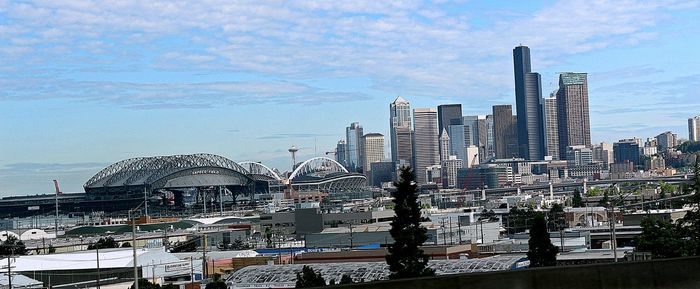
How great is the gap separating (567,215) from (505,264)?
78.0 metres

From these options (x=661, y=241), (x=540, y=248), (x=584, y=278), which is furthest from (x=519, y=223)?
(x=584, y=278)

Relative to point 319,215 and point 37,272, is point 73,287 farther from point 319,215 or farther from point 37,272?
point 319,215

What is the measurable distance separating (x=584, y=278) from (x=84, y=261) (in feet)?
163

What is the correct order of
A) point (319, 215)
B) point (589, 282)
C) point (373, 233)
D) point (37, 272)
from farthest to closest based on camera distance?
point (319, 215), point (373, 233), point (37, 272), point (589, 282)

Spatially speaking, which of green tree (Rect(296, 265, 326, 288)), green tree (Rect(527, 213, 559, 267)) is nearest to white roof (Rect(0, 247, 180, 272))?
green tree (Rect(296, 265, 326, 288))

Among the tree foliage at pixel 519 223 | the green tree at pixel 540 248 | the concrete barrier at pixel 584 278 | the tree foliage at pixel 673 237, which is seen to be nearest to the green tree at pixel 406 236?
the green tree at pixel 540 248

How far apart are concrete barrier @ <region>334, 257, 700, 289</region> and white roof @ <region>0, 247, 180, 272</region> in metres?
44.4

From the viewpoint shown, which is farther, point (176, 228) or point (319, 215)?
point (176, 228)

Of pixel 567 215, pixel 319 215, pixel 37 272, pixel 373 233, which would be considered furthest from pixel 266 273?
pixel 567 215

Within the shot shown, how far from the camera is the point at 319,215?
10750 cm

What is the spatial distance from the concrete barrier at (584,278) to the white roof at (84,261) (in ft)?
146

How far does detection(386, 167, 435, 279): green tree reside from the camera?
37281mm

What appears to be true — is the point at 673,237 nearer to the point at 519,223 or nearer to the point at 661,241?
the point at 661,241

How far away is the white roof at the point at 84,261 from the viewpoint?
57.8m
